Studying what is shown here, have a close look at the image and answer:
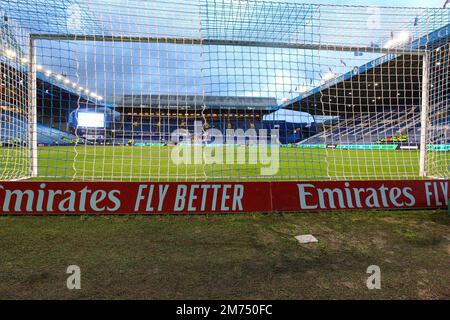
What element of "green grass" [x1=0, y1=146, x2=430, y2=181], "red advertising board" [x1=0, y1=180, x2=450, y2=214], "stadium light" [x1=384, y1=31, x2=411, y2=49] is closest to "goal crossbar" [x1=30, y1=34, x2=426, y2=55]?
"stadium light" [x1=384, y1=31, x2=411, y2=49]

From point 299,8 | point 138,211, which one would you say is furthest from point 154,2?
point 138,211

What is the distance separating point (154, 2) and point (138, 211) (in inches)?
148

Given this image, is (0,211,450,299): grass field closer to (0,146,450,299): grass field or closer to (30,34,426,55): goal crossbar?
(0,146,450,299): grass field

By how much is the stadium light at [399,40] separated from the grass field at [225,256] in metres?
3.68

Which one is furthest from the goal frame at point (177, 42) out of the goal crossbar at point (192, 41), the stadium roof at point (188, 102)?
the stadium roof at point (188, 102)

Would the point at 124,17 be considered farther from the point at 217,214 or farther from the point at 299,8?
the point at 217,214

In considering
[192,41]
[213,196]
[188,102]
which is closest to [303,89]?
[192,41]

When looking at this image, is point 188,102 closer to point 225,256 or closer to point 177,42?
point 177,42

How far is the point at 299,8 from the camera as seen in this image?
493 centimetres

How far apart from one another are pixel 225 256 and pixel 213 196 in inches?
52.1

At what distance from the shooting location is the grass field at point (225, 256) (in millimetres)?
1842

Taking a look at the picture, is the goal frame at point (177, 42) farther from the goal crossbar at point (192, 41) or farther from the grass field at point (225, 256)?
the grass field at point (225, 256)

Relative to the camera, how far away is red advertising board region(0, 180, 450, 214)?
137 inches

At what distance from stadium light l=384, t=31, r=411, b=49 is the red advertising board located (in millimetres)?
3080
